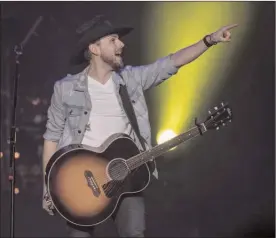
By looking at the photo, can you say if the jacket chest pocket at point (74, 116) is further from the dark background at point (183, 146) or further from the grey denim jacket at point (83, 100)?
the dark background at point (183, 146)

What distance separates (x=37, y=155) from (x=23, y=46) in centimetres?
75

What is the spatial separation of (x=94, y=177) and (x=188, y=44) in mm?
1142

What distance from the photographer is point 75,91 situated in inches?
114

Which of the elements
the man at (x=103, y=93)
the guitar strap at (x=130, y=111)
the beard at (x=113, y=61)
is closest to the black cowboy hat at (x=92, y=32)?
the man at (x=103, y=93)

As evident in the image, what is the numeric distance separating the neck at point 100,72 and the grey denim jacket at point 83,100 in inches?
1.3

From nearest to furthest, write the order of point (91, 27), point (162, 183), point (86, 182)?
point (86, 182)
point (91, 27)
point (162, 183)

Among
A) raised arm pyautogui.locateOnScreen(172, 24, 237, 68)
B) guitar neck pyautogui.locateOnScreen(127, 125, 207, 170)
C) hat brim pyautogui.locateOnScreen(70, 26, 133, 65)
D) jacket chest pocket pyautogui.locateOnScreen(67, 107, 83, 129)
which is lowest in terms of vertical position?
guitar neck pyautogui.locateOnScreen(127, 125, 207, 170)

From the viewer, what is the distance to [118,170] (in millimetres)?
2740

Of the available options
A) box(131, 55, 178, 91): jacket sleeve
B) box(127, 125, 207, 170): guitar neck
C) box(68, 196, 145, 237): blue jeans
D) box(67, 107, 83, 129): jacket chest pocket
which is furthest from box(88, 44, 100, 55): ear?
box(68, 196, 145, 237): blue jeans

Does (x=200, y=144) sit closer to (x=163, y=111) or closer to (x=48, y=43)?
(x=163, y=111)

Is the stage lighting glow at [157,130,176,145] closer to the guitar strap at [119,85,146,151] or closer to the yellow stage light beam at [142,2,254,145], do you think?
the yellow stage light beam at [142,2,254,145]

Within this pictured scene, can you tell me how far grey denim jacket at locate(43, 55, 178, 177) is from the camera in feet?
9.32

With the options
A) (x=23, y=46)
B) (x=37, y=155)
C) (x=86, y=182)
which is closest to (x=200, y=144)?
(x=86, y=182)

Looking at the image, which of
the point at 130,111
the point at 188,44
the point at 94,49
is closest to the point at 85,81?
the point at 94,49
